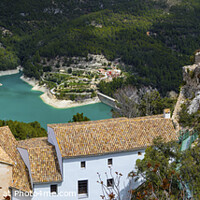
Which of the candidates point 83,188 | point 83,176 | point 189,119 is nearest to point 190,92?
point 189,119

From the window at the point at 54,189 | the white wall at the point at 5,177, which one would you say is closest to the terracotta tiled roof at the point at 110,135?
the window at the point at 54,189

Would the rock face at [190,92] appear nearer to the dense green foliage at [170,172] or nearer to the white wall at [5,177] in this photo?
the dense green foliage at [170,172]

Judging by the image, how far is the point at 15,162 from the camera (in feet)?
53.4

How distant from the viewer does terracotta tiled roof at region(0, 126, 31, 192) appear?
15.5m

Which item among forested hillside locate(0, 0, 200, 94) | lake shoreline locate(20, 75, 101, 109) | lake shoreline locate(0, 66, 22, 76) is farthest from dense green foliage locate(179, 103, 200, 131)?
lake shoreline locate(0, 66, 22, 76)

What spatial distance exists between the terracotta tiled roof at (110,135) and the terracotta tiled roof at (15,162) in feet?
7.39

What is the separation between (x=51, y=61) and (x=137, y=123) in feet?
267

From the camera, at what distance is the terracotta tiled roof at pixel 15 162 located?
15497 millimetres

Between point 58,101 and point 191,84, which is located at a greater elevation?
point 58,101

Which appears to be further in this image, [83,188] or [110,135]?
[110,135]

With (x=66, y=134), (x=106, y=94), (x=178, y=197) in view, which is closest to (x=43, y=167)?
(x=66, y=134)

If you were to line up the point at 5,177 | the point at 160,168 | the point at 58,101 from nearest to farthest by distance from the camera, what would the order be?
the point at 160,168 < the point at 5,177 < the point at 58,101

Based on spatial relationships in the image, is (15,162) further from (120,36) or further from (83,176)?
(120,36)

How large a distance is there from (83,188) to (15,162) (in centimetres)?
327
